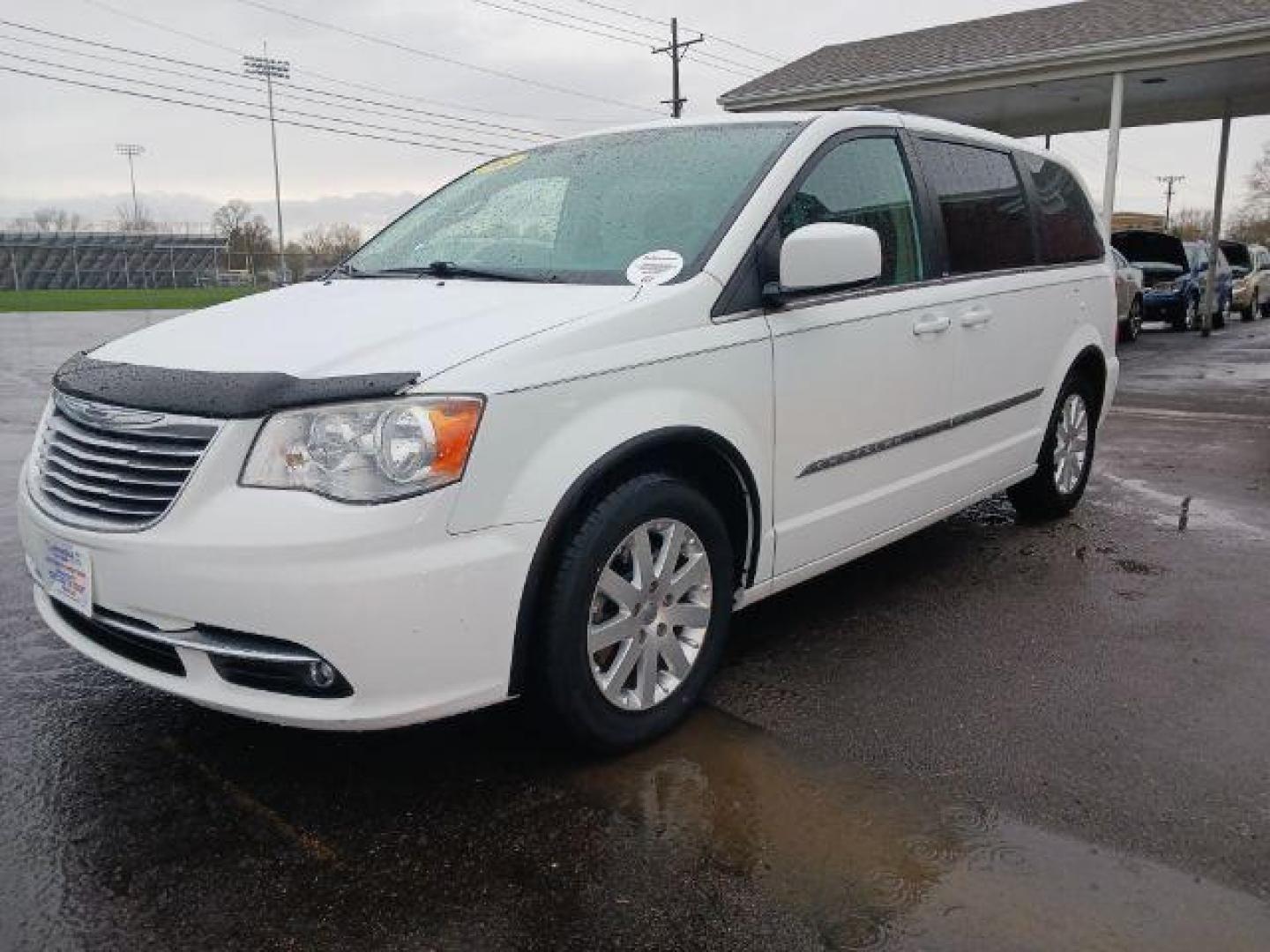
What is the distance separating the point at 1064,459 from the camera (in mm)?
5352

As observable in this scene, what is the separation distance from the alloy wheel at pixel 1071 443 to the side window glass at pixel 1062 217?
71cm

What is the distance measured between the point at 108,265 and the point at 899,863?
6496 cm

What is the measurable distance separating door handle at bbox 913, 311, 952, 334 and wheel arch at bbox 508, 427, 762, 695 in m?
1.07

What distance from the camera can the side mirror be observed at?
3113 mm

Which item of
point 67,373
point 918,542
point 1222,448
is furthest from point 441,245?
point 1222,448

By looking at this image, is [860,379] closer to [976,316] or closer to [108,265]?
[976,316]

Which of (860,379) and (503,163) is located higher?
(503,163)

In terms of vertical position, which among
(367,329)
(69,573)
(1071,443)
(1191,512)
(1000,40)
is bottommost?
(1191,512)

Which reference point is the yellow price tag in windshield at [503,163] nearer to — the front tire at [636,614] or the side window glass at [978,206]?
the side window glass at [978,206]

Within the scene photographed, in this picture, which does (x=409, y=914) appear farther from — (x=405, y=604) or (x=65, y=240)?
(x=65, y=240)

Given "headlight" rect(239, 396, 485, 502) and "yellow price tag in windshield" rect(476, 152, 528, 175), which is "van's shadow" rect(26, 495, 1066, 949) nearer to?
"headlight" rect(239, 396, 485, 502)

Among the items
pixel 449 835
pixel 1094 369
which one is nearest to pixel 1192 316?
pixel 1094 369


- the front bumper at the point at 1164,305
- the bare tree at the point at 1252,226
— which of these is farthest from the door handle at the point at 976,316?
the bare tree at the point at 1252,226

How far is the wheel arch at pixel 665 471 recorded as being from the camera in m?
2.59
